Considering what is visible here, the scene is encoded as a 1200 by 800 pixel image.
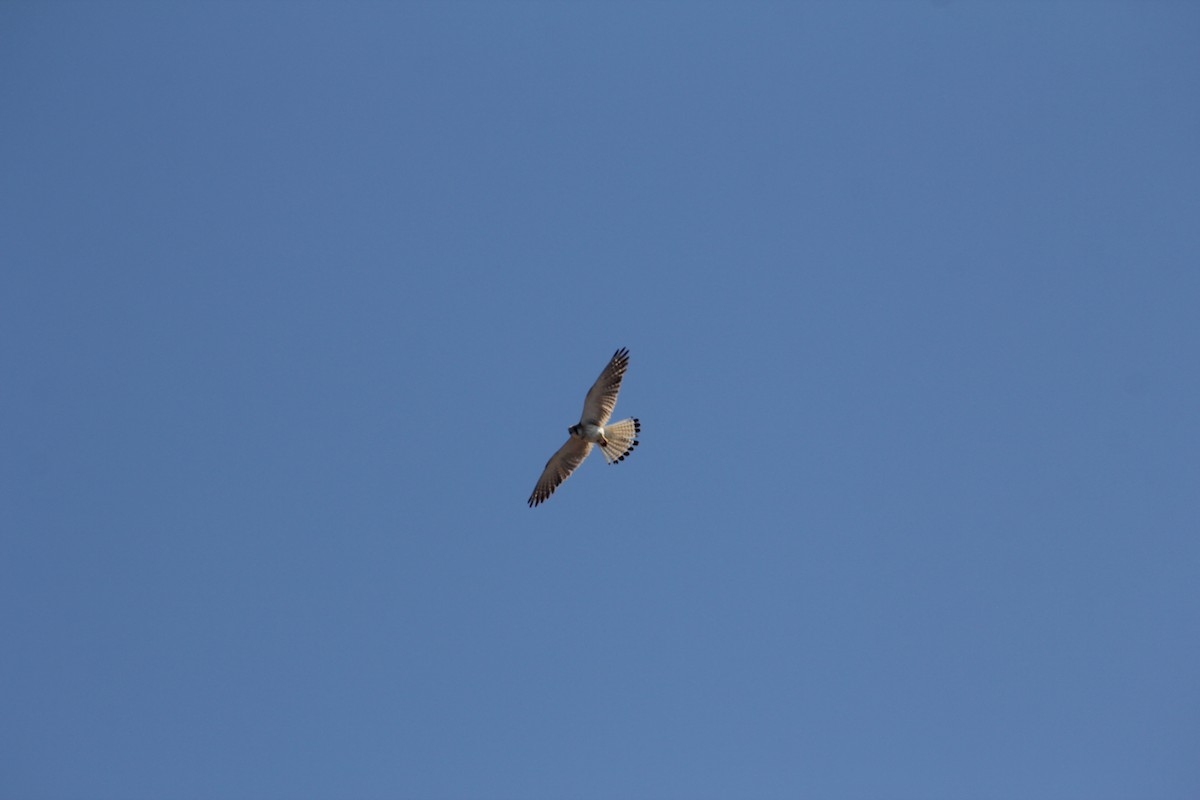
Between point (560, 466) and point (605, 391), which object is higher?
point (605, 391)

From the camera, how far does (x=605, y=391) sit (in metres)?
19.9

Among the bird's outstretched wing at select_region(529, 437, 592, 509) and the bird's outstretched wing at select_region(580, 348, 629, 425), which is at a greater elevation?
the bird's outstretched wing at select_region(580, 348, 629, 425)

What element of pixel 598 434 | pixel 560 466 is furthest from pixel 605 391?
pixel 560 466

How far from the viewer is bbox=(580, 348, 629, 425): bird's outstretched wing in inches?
781

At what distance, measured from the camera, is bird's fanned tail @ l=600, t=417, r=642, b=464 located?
2019 cm

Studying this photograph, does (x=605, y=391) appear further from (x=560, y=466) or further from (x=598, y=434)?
(x=560, y=466)

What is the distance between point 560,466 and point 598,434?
782 mm

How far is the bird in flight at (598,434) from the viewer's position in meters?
19.9

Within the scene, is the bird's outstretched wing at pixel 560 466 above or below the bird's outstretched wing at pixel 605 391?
below

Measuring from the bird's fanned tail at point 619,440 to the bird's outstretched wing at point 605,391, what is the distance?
195 millimetres

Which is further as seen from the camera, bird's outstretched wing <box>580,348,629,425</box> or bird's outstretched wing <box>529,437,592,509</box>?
bird's outstretched wing <box>529,437,592,509</box>

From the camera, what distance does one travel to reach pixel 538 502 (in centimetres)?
2053

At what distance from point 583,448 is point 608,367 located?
1.15 meters

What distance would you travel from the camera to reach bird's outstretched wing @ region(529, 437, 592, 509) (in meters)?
20.2
